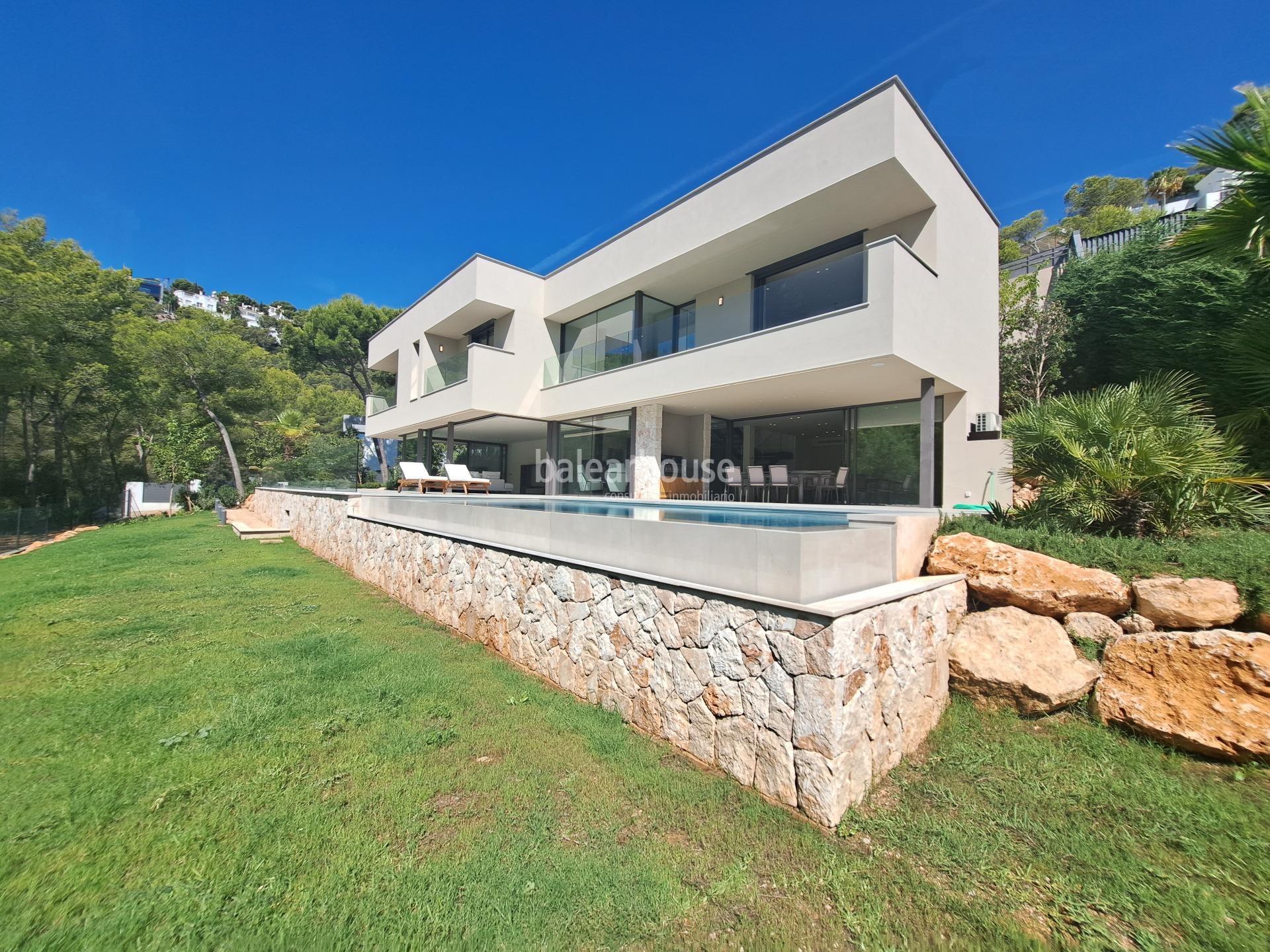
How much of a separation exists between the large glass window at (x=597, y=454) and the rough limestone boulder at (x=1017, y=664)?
31.6 feet

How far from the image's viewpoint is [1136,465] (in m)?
4.63

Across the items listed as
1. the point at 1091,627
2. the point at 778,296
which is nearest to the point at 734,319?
the point at 778,296

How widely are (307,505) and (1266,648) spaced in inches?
686

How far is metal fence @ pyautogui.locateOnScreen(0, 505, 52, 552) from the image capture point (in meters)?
15.5

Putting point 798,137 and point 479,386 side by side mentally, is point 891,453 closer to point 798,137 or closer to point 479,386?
point 798,137

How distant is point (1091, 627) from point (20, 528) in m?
26.5

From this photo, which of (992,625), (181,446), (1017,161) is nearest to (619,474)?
(992,625)

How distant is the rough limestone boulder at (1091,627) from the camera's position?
398cm

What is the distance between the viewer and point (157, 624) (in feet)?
19.9

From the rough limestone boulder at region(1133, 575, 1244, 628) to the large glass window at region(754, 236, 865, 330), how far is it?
5733mm

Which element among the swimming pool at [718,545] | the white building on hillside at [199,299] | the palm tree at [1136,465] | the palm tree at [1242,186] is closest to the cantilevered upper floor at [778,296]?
the palm tree at [1136,465]

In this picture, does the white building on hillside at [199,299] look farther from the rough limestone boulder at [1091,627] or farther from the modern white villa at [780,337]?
the rough limestone boulder at [1091,627]

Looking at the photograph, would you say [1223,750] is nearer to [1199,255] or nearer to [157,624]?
[1199,255]

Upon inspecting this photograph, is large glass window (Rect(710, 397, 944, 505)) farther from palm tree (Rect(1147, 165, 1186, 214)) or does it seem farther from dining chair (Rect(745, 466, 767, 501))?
palm tree (Rect(1147, 165, 1186, 214))
